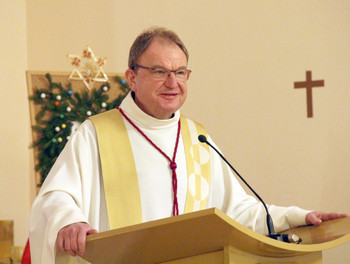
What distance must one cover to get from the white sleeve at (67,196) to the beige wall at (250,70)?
3.06 metres

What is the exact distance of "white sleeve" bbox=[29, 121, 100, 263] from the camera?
2406 mm

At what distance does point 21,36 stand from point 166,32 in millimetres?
3639

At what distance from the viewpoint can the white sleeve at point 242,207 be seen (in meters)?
2.86

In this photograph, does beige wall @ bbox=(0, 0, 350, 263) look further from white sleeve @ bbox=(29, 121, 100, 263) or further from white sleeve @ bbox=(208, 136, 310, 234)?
white sleeve @ bbox=(29, 121, 100, 263)

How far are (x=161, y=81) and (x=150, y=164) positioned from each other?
1.45 ft

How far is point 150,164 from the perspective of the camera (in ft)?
10.6

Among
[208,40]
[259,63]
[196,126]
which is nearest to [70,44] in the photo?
[208,40]

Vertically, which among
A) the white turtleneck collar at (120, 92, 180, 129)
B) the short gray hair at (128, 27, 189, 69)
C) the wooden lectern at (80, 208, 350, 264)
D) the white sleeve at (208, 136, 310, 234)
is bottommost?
the white sleeve at (208, 136, 310, 234)

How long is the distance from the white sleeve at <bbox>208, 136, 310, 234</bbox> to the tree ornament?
102 inches

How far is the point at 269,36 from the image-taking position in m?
6.00

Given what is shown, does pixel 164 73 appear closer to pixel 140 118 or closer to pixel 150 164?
pixel 140 118

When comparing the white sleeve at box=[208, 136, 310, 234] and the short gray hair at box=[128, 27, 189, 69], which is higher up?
→ the short gray hair at box=[128, 27, 189, 69]

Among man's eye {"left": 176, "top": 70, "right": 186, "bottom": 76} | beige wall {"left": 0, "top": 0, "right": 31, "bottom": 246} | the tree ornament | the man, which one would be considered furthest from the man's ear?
beige wall {"left": 0, "top": 0, "right": 31, "bottom": 246}

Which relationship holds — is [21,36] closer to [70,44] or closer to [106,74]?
[70,44]
